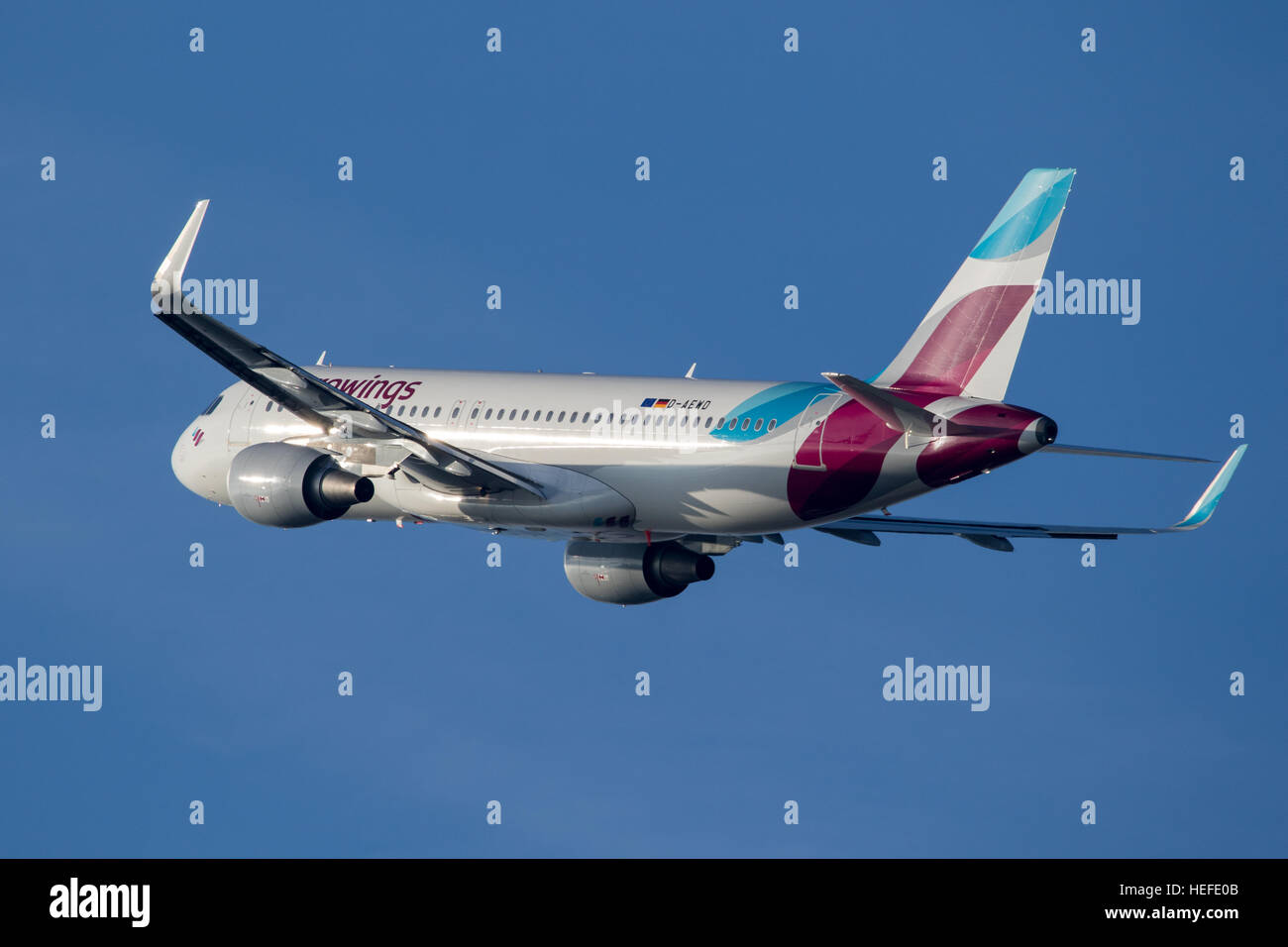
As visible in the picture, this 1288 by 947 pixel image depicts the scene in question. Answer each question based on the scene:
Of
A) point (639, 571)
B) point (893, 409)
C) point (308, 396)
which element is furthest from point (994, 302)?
point (308, 396)

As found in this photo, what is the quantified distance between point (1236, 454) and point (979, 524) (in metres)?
6.52

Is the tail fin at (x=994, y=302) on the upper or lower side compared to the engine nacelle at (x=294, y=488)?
upper

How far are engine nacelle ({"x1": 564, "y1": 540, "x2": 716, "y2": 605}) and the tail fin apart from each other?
31.4ft

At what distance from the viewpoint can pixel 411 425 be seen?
2203 inches

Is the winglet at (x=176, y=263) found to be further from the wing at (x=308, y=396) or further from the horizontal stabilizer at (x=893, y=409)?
the horizontal stabilizer at (x=893, y=409)

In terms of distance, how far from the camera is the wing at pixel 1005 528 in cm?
5453

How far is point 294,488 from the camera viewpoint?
51500 millimetres

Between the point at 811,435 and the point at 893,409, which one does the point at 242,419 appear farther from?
the point at 893,409

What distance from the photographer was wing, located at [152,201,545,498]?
45.2 meters

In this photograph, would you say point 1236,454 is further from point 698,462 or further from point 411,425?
point 411,425

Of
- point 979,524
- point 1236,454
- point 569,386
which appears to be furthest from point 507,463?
point 1236,454

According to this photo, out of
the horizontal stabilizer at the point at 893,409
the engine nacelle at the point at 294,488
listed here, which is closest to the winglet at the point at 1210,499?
the horizontal stabilizer at the point at 893,409

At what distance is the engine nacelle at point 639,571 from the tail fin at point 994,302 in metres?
9.56

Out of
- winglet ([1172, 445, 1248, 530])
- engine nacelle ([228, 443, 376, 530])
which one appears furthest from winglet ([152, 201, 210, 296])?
winglet ([1172, 445, 1248, 530])
